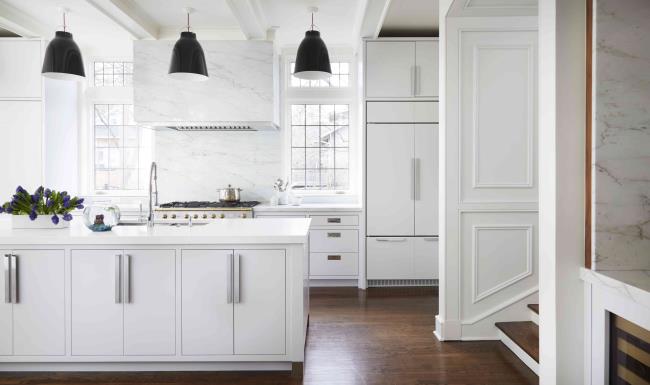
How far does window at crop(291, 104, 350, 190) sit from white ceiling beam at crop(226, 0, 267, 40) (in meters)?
1.03

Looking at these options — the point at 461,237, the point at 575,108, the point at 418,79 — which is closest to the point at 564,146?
the point at 575,108

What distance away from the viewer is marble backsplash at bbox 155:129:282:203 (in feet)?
17.7

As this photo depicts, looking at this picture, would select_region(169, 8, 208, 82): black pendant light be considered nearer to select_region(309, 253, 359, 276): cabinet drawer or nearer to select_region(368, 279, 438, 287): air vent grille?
select_region(309, 253, 359, 276): cabinet drawer

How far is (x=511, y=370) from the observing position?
8.89ft

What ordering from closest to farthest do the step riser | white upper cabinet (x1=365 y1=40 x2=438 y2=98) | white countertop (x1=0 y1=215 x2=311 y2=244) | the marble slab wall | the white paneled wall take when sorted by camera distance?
the marble slab wall < white countertop (x1=0 y1=215 x2=311 y2=244) < the step riser < the white paneled wall < white upper cabinet (x1=365 y1=40 x2=438 y2=98)

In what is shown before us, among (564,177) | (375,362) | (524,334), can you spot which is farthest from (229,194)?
(564,177)

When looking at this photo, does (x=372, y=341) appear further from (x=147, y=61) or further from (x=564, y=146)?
(x=147, y=61)

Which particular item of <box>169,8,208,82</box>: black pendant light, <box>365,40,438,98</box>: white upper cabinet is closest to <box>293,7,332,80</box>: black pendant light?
<box>169,8,208,82</box>: black pendant light

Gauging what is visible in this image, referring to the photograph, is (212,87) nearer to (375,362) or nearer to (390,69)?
(390,69)

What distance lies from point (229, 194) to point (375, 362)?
2889 millimetres

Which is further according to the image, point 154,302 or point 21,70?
point 21,70

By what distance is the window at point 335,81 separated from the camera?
5449mm

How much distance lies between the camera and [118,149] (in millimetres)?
5582

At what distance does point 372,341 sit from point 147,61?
12.4ft
